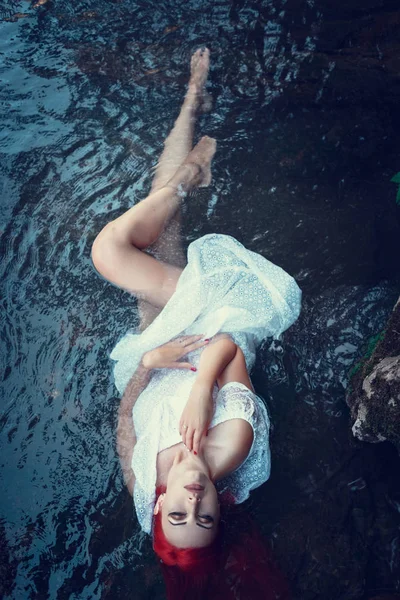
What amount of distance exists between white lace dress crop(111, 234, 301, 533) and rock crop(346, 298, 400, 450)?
1.87ft

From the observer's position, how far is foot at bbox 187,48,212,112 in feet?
16.9

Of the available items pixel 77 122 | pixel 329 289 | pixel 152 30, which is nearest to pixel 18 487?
pixel 329 289

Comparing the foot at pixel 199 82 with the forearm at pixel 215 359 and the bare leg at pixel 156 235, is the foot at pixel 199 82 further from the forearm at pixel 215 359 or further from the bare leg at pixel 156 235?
the forearm at pixel 215 359

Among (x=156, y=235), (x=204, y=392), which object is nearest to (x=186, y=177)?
(x=156, y=235)

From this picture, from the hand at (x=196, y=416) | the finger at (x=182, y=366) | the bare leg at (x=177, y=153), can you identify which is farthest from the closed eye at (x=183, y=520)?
the bare leg at (x=177, y=153)

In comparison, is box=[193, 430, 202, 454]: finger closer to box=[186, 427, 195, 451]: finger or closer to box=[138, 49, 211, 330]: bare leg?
box=[186, 427, 195, 451]: finger

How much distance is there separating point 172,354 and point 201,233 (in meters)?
1.30

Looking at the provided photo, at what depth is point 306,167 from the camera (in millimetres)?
4863

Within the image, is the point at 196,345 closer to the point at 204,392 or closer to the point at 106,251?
the point at 204,392

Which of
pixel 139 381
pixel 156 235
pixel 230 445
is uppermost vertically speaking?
pixel 156 235

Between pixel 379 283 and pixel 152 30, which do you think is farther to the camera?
pixel 152 30

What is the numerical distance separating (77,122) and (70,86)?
50cm

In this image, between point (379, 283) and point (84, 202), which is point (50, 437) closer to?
point (84, 202)

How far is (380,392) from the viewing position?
3361mm
